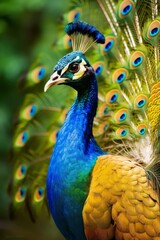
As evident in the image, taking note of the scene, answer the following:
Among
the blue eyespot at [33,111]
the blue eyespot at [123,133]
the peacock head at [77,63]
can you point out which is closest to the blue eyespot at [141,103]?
the blue eyespot at [123,133]

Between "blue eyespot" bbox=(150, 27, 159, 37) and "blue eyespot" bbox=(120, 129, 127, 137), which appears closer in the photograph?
"blue eyespot" bbox=(150, 27, 159, 37)

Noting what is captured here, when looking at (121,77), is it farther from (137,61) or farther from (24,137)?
(24,137)

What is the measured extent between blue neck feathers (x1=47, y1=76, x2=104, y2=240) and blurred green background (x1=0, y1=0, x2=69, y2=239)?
1551 mm

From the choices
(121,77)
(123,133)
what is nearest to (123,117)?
(123,133)

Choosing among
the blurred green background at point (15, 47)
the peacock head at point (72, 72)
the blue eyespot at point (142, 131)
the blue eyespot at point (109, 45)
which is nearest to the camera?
the peacock head at point (72, 72)

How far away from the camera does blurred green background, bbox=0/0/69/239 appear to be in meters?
4.36

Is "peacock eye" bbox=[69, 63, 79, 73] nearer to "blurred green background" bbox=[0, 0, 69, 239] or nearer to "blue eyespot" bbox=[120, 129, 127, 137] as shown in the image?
"blue eyespot" bbox=[120, 129, 127, 137]

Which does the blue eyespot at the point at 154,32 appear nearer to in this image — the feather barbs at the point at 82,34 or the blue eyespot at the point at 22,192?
the feather barbs at the point at 82,34

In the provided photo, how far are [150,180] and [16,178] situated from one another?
109 cm

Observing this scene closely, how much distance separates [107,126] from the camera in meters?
2.91

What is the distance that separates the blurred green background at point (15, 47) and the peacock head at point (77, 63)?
160 cm

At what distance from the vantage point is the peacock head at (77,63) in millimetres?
2465

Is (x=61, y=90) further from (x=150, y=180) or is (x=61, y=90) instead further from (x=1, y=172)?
(x=1, y=172)

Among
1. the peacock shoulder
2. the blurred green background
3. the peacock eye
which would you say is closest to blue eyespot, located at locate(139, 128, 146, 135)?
the peacock shoulder
